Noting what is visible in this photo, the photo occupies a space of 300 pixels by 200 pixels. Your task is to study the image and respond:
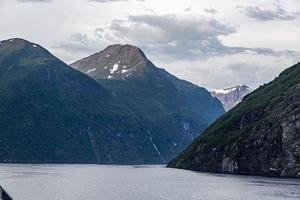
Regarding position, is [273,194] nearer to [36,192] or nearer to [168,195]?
[168,195]

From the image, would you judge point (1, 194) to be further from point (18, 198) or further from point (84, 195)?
point (84, 195)

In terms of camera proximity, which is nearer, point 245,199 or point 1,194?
point 1,194

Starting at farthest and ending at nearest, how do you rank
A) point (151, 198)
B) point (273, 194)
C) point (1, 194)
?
1. point (273, 194)
2. point (151, 198)
3. point (1, 194)

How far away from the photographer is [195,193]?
19562 cm

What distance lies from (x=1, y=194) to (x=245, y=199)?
2931 inches

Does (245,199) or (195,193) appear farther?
(195,193)

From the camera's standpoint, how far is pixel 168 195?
18750cm

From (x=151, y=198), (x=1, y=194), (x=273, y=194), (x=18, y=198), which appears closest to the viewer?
(x=1, y=194)

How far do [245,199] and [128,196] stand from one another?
109 feet

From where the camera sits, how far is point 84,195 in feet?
602

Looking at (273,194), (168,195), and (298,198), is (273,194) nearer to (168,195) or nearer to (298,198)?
(298,198)

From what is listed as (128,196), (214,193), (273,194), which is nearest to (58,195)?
(128,196)

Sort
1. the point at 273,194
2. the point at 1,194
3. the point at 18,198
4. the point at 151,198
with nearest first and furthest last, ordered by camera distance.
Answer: the point at 1,194 → the point at 18,198 → the point at 151,198 → the point at 273,194

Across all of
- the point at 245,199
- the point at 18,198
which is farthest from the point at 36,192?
the point at 245,199
